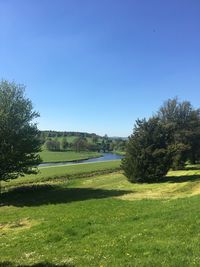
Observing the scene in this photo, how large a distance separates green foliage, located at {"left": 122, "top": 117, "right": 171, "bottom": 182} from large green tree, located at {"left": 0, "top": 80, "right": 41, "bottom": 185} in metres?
9.26

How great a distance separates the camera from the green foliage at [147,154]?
115 ft

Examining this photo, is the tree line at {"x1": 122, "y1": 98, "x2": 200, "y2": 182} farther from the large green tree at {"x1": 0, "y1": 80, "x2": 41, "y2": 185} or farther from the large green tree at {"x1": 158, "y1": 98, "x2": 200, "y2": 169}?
the large green tree at {"x1": 158, "y1": 98, "x2": 200, "y2": 169}

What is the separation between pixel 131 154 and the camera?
118 ft

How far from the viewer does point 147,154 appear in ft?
115

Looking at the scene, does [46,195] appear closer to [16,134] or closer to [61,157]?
[16,134]

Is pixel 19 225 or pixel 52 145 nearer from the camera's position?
pixel 19 225

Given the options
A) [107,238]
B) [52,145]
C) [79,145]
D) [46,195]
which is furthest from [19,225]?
[52,145]

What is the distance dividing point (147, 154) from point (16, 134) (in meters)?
12.2

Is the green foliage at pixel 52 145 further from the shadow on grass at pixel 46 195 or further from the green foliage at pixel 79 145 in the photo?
the shadow on grass at pixel 46 195

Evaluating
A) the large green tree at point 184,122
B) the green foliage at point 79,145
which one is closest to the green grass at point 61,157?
the green foliage at point 79,145

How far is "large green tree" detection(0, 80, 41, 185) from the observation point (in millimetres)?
29812

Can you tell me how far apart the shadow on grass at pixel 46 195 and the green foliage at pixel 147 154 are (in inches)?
231

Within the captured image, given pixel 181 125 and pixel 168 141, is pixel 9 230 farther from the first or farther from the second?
pixel 181 125

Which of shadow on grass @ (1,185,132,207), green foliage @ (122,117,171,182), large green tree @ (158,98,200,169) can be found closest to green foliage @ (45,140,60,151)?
large green tree @ (158,98,200,169)
